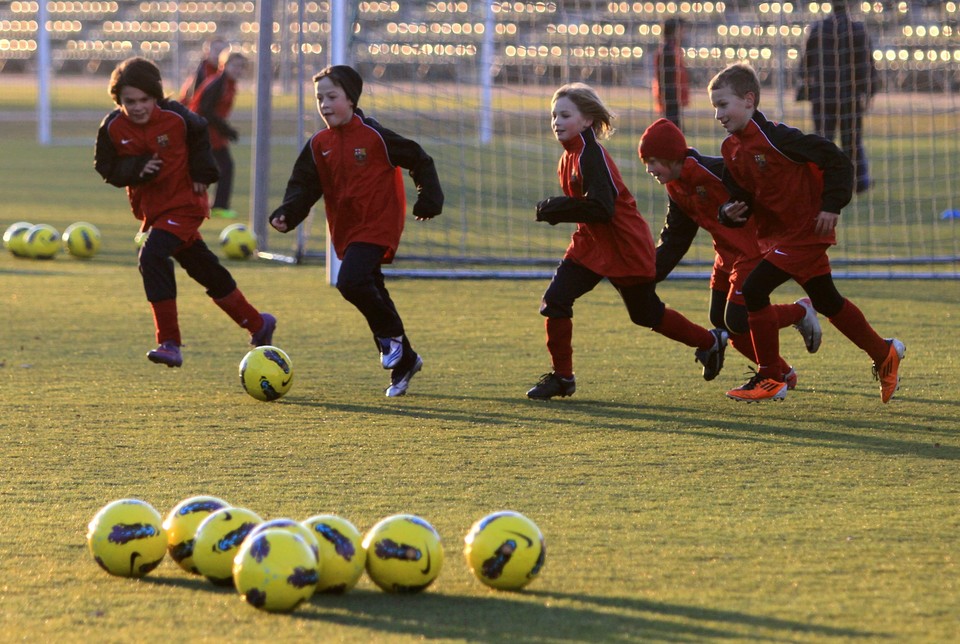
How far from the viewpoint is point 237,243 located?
1192 centimetres

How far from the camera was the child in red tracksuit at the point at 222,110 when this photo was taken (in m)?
14.3

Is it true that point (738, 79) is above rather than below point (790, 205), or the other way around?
above

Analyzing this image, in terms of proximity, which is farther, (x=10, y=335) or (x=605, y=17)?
(x=605, y=17)

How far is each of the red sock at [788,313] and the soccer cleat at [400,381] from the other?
1674 millimetres

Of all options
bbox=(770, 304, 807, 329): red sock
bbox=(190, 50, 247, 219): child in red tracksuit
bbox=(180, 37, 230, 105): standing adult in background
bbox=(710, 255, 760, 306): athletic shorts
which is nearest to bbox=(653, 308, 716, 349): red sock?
bbox=(710, 255, 760, 306): athletic shorts

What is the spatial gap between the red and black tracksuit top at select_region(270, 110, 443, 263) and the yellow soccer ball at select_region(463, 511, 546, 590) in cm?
303

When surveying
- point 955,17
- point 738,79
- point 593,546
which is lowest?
point 593,546

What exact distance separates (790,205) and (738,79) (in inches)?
22.9

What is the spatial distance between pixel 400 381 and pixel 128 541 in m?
2.89

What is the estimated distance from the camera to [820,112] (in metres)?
13.3

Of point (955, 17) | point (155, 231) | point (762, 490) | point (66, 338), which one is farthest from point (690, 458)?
point (955, 17)

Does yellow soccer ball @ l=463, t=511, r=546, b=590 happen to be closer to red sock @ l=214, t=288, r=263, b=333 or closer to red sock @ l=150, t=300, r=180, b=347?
red sock @ l=150, t=300, r=180, b=347

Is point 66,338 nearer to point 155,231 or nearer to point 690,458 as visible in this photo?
point 155,231

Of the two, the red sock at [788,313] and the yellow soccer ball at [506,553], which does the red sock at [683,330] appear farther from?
the yellow soccer ball at [506,553]
